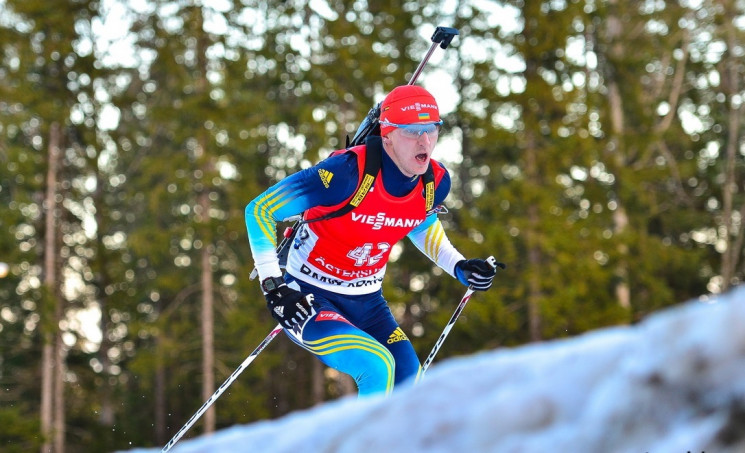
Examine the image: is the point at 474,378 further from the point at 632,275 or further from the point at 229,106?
the point at 632,275

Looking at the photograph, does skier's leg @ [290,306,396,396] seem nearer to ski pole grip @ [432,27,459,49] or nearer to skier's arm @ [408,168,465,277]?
skier's arm @ [408,168,465,277]

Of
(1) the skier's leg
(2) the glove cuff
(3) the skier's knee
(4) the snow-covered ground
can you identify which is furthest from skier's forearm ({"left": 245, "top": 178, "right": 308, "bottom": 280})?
(4) the snow-covered ground

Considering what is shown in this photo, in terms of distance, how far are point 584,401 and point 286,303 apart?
132 inches

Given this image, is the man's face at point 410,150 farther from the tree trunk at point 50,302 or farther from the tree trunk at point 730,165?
the tree trunk at point 730,165

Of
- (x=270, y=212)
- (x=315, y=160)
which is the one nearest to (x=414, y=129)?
(x=270, y=212)

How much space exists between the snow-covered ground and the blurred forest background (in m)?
16.1

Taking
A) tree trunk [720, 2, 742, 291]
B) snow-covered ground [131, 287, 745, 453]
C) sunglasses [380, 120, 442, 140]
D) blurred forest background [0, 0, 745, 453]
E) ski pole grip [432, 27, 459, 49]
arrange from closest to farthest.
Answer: snow-covered ground [131, 287, 745, 453] < sunglasses [380, 120, 442, 140] < ski pole grip [432, 27, 459, 49] < blurred forest background [0, 0, 745, 453] < tree trunk [720, 2, 742, 291]

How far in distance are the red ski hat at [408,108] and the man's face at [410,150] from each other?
5 centimetres

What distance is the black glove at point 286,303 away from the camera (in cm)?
456

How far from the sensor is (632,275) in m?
19.9

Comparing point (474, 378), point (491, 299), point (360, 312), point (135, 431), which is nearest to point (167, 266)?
point (135, 431)

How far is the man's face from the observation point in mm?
5039

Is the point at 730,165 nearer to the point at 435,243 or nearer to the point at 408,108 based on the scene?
the point at 435,243

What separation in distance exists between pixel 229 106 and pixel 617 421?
18257 mm
